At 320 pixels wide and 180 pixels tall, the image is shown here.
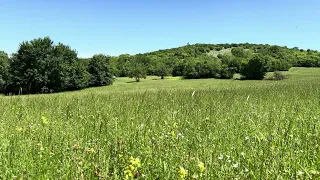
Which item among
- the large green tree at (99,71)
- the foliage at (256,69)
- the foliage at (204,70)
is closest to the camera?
the large green tree at (99,71)

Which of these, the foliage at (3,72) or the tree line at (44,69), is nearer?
the tree line at (44,69)

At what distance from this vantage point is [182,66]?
105 meters

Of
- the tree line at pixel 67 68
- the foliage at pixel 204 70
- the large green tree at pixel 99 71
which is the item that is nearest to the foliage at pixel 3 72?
the tree line at pixel 67 68

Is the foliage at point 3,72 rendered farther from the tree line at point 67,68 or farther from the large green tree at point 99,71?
the large green tree at point 99,71

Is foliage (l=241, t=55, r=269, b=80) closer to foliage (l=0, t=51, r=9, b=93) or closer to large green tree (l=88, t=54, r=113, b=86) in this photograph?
large green tree (l=88, t=54, r=113, b=86)

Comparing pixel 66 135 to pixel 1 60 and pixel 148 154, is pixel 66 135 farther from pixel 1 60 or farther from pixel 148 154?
pixel 1 60

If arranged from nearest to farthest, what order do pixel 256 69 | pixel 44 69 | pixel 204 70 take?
pixel 44 69 < pixel 256 69 < pixel 204 70

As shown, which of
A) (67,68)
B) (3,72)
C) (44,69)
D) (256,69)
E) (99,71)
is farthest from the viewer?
(256,69)

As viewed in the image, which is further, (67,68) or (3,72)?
(3,72)

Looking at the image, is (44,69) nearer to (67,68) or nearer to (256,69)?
(67,68)

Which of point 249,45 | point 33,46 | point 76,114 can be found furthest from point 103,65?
point 249,45

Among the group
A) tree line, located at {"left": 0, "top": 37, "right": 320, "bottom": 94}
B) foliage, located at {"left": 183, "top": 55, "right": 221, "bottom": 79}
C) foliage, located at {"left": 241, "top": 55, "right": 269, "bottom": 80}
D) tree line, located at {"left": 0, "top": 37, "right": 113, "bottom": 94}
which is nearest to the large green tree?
tree line, located at {"left": 0, "top": 37, "right": 320, "bottom": 94}

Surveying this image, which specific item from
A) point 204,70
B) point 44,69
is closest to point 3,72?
point 44,69

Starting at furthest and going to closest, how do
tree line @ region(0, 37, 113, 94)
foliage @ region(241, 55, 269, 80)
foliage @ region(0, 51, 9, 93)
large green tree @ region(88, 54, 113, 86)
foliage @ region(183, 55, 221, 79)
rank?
foliage @ region(183, 55, 221, 79) < foliage @ region(241, 55, 269, 80) < large green tree @ region(88, 54, 113, 86) < foliage @ region(0, 51, 9, 93) < tree line @ region(0, 37, 113, 94)
